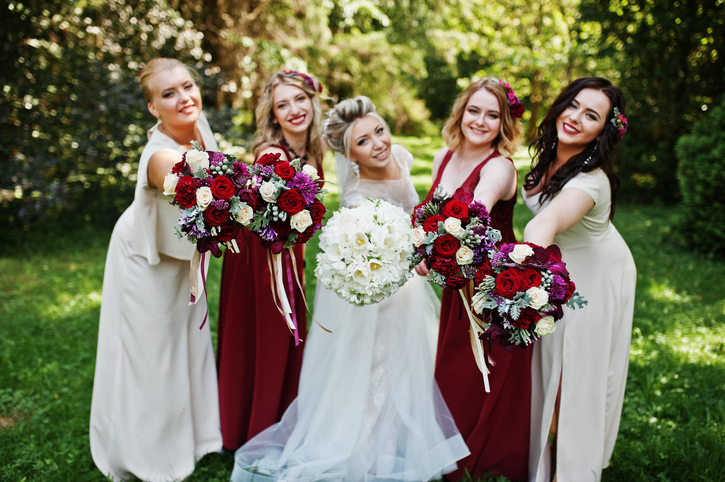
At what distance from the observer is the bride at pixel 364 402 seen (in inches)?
122

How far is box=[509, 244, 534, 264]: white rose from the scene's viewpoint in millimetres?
1985

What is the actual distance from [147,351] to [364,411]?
4.73 feet

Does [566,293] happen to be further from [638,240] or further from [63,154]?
[63,154]

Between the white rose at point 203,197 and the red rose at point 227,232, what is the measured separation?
0.13m

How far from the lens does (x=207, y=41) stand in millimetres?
11117

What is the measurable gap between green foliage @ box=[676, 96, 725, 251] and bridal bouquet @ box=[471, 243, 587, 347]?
6955 millimetres

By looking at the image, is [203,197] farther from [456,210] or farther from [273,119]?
[273,119]

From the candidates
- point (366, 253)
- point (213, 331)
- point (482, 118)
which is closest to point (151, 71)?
point (366, 253)

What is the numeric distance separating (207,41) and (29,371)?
8703 mm

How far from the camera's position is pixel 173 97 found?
3.06 m

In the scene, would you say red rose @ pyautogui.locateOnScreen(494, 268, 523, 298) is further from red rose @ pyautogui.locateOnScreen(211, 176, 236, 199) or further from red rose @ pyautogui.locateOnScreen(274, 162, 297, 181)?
red rose @ pyautogui.locateOnScreen(211, 176, 236, 199)

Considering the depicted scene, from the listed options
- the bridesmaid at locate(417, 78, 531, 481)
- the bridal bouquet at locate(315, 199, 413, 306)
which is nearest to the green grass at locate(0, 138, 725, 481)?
the bridesmaid at locate(417, 78, 531, 481)

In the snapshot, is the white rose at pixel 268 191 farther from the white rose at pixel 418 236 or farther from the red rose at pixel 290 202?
the white rose at pixel 418 236

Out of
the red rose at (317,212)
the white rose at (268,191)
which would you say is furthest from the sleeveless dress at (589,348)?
the white rose at (268,191)
